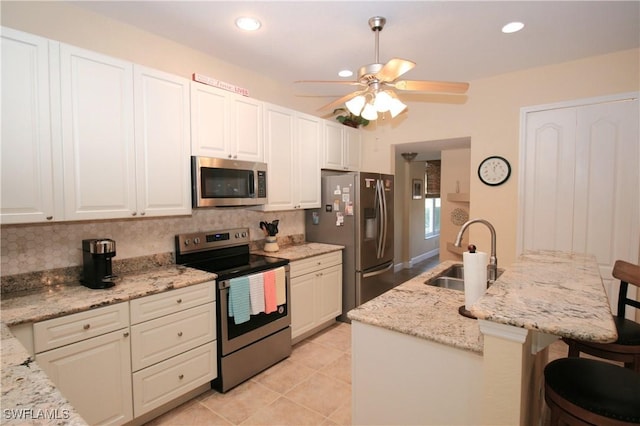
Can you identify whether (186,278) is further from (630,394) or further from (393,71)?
(630,394)

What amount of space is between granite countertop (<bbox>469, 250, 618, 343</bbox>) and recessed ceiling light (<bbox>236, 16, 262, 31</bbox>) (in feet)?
7.75

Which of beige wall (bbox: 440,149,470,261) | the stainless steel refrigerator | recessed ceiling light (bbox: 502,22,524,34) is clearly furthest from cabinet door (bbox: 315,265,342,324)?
beige wall (bbox: 440,149,470,261)

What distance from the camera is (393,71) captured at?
1.96 metres

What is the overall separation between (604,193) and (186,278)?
3.78 meters

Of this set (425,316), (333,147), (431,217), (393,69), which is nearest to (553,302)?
(425,316)

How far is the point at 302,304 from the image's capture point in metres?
3.18

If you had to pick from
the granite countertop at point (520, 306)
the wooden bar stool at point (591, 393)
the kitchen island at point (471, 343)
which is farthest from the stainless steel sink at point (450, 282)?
the wooden bar stool at point (591, 393)

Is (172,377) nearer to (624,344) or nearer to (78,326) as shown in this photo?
(78,326)

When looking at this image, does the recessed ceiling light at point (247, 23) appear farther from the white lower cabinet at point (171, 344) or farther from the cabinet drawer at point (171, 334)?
the cabinet drawer at point (171, 334)

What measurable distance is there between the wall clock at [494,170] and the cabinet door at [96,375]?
12.1 ft

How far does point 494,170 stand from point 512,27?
154 centimetres

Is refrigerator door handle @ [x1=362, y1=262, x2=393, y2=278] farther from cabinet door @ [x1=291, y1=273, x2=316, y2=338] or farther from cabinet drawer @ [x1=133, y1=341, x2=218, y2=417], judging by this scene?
cabinet drawer @ [x1=133, y1=341, x2=218, y2=417]

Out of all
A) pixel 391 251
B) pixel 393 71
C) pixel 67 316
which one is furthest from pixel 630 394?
pixel 391 251

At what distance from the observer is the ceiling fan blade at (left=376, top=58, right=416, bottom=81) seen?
1843 mm
